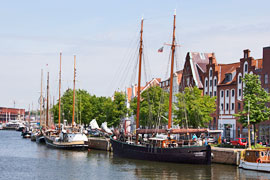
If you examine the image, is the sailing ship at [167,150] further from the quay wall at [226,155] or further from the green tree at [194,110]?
the green tree at [194,110]

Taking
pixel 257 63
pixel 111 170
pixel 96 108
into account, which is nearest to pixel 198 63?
pixel 257 63

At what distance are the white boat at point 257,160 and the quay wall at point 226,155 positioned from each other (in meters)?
2.73

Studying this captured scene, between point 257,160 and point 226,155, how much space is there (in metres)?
6.29

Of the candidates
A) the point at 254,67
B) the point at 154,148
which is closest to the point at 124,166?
the point at 154,148

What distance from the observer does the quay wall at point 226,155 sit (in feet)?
194

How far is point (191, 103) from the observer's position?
8638cm

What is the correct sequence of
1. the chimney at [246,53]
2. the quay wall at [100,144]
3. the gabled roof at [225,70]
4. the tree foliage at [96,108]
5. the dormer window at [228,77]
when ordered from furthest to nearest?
1. the tree foliage at [96,108]
2. the dormer window at [228,77]
3. the gabled roof at [225,70]
4. the chimney at [246,53]
5. the quay wall at [100,144]

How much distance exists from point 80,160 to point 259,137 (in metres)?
33.8

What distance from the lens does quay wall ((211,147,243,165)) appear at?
5922 centimetres

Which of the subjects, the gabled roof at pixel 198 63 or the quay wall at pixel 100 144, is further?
the gabled roof at pixel 198 63

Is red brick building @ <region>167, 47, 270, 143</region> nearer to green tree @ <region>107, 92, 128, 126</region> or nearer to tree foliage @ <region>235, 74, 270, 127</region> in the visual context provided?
green tree @ <region>107, 92, 128, 126</region>

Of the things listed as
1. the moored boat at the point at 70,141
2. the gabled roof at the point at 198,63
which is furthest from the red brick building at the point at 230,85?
the moored boat at the point at 70,141

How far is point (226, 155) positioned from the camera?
60.6 meters

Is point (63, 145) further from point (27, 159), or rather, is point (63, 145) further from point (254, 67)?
point (254, 67)
